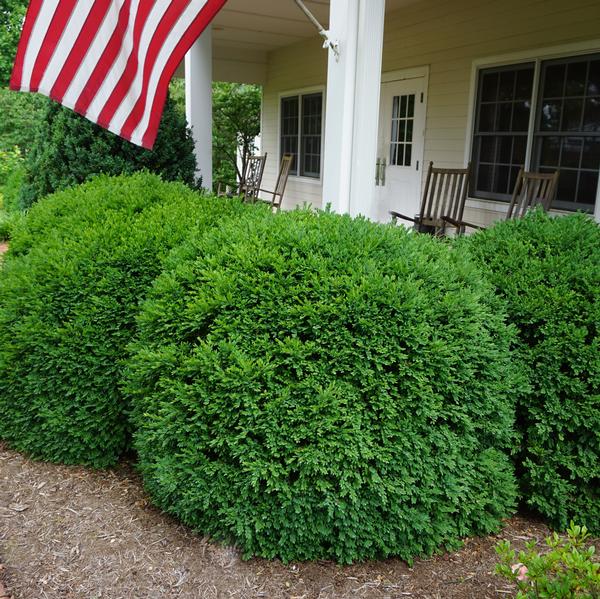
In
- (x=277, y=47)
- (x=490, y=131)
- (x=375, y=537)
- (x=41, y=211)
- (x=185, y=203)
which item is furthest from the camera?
(x=277, y=47)

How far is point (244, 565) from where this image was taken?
221 cm

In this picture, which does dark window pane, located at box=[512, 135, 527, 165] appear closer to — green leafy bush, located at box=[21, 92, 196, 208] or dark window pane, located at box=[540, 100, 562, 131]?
dark window pane, located at box=[540, 100, 562, 131]

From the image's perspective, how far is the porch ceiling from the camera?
7.99 metres

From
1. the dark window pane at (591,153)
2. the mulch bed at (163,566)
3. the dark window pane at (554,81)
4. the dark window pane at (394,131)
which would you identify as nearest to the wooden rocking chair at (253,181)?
the dark window pane at (394,131)

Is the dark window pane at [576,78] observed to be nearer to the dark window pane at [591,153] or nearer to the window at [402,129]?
the dark window pane at [591,153]

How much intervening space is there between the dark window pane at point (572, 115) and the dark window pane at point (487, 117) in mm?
962

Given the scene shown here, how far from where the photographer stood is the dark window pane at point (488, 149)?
6.80m

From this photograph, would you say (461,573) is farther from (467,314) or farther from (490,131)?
(490,131)

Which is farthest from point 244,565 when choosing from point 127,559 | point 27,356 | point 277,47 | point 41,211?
A: point 277,47

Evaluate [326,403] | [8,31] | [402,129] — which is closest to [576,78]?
[402,129]

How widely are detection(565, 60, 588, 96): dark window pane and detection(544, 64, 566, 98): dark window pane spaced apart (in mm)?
69

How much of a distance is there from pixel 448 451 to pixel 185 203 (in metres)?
1.93

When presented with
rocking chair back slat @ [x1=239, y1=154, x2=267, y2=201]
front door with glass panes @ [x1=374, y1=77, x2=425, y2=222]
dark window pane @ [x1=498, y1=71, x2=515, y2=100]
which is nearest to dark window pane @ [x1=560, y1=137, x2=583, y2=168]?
dark window pane @ [x1=498, y1=71, x2=515, y2=100]

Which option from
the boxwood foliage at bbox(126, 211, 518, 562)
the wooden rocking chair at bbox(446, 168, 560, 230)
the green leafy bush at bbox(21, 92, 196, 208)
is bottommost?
the boxwood foliage at bbox(126, 211, 518, 562)
